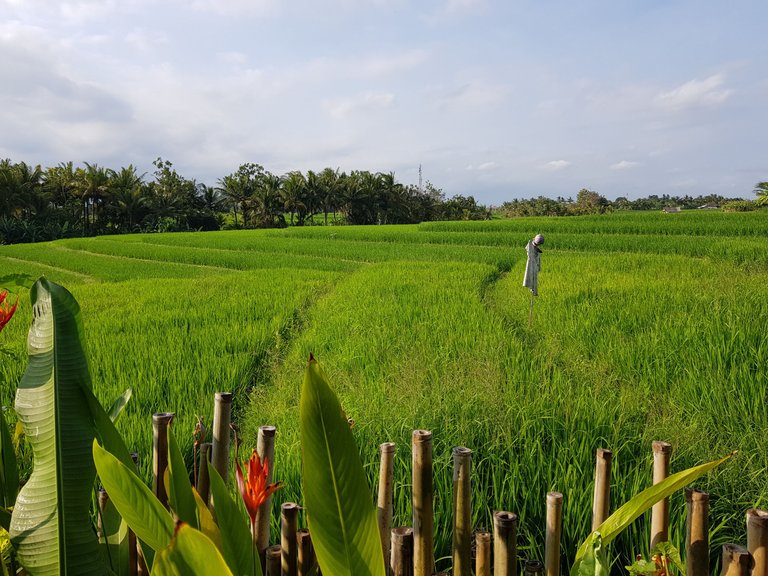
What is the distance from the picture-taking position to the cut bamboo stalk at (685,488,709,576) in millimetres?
988

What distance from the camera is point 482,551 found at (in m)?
1.08

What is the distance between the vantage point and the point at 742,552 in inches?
34.3

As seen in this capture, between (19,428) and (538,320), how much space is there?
5060mm

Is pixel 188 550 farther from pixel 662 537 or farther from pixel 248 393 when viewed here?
pixel 248 393

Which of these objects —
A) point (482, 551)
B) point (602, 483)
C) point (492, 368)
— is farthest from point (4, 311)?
point (492, 368)

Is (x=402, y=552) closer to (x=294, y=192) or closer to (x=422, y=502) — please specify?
(x=422, y=502)

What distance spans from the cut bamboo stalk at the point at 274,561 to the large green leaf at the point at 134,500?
388 mm

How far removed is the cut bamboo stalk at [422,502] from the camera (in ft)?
3.47

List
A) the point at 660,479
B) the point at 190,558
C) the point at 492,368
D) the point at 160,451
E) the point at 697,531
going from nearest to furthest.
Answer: the point at 190,558 < the point at 697,531 < the point at 660,479 < the point at 160,451 < the point at 492,368

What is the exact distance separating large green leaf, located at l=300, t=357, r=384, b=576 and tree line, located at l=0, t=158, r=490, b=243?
31366 millimetres

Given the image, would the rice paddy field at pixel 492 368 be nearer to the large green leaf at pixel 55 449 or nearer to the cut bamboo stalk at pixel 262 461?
the large green leaf at pixel 55 449

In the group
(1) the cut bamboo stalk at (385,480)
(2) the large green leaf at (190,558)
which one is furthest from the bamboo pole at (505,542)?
(2) the large green leaf at (190,558)

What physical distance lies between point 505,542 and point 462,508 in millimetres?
107

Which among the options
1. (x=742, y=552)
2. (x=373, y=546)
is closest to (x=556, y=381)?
(x=742, y=552)
